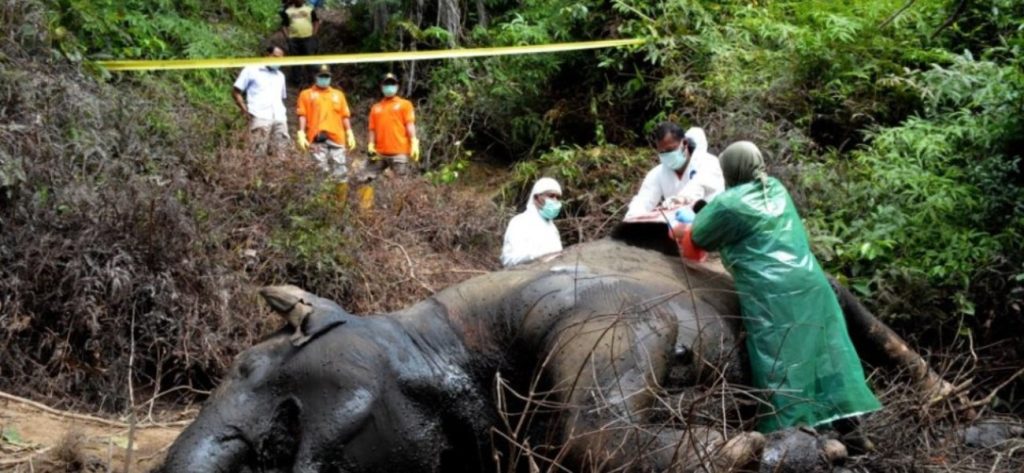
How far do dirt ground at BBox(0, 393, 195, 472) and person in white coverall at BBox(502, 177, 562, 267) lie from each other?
2.42m

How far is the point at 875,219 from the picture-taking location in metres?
10.8

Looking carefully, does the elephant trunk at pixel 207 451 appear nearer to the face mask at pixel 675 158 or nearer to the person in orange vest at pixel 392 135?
the face mask at pixel 675 158

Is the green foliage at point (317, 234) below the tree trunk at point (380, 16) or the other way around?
below

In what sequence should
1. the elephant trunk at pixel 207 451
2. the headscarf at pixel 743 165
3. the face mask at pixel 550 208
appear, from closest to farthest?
the elephant trunk at pixel 207 451
the headscarf at pixel 743 165
the face mask at pixel 550 208

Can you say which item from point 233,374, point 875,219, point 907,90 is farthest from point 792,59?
point 233,374

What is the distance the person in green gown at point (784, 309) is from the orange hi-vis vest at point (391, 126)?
9.16 meters

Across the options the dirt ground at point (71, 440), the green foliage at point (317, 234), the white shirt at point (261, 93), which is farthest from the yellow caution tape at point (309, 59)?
the dirt ground at point (71, 440)

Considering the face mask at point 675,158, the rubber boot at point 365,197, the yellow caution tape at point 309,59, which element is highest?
the face mask at point 675,158

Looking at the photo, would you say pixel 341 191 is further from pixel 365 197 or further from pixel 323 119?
pixel 323 119

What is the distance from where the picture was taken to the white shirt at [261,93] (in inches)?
590

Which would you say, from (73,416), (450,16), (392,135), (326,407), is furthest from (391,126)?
(326,407)

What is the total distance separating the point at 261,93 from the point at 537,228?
626 centimetres

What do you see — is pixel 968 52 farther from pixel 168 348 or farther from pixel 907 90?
pixel 168 348

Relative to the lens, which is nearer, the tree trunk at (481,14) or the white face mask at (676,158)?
the white face mask at (676,158)
